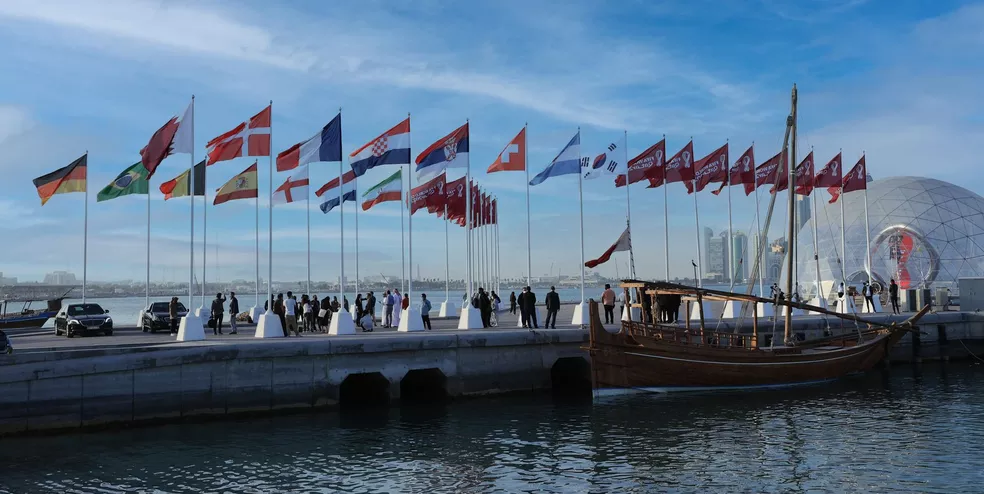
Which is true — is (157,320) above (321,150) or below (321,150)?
below

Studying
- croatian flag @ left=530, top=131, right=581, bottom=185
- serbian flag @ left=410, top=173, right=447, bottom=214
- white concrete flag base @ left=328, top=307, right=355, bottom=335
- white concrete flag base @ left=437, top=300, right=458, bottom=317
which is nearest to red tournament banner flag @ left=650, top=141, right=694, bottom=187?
croatian flag @ left=530, top=131, right=581, bottom=185

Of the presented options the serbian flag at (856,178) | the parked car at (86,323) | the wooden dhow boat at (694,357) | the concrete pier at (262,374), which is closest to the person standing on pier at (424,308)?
the concrete pier at (262,374)

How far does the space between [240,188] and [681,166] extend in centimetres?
1729

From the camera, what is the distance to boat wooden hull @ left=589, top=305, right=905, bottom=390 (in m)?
23.4

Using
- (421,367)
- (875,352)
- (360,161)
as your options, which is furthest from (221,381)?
(875,352)

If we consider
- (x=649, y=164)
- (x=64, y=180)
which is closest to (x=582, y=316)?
Answer: (x=649, y=164)

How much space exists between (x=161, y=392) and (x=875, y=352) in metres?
23.5

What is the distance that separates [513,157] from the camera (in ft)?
96.6

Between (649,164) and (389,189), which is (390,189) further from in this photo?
(649,164)

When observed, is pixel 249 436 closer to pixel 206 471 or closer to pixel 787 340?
pixel 206 471

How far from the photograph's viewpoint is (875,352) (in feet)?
92.3

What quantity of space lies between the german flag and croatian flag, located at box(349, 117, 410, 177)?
10731 mm

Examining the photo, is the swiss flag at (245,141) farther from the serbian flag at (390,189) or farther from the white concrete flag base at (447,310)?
the white concrete flag base at (447,310)

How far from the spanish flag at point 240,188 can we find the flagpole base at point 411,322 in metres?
6.78
